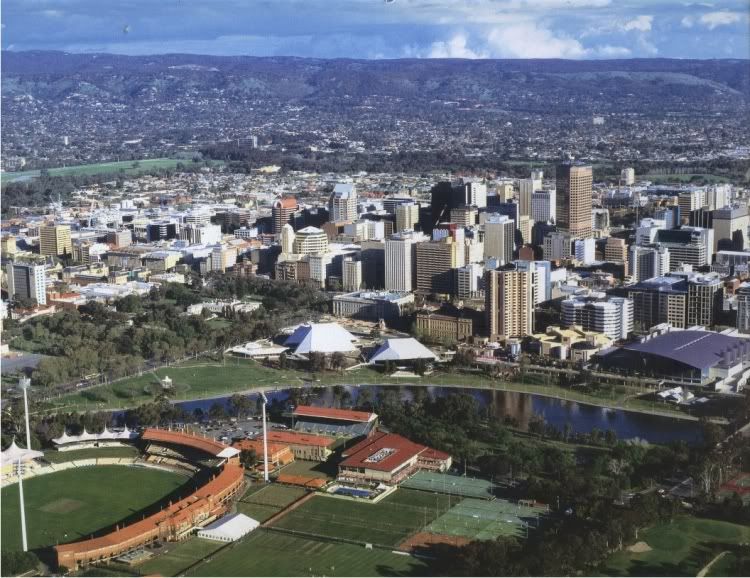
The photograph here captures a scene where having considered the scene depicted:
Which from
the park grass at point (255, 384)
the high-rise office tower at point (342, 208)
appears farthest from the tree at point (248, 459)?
the high-rise office tower at point (342, 208)

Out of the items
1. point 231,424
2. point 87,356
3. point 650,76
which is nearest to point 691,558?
point 231,424

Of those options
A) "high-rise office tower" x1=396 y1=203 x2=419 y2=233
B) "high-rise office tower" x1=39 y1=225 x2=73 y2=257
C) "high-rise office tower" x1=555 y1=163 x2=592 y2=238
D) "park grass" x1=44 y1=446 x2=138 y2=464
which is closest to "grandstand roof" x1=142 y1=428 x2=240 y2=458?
"park grass" x1=44 y1=446 x2=138 y2=464

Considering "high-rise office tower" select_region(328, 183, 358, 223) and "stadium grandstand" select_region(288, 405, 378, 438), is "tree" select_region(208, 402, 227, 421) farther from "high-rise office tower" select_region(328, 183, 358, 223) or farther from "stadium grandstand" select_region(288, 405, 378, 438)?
"high-rise office tower" select_region(328, 183, 358, 223)

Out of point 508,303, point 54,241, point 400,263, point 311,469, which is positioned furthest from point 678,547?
point 54,241

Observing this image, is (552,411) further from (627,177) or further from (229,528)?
(627,177)

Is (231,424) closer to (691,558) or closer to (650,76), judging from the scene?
(691,558)
